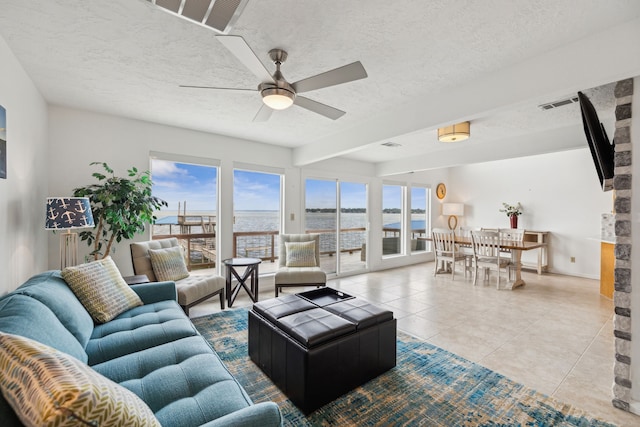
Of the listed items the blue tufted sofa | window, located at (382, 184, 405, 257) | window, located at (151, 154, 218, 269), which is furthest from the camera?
window, located at (382, 184, 405, 257)

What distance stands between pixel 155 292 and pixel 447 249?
16.8 feet

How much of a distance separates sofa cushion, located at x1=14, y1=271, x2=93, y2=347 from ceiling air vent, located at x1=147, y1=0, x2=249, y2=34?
1.63 metres

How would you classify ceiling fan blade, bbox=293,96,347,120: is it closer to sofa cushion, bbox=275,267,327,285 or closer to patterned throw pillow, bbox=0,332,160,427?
patterned throw pillow, bbox=0,332,160,427

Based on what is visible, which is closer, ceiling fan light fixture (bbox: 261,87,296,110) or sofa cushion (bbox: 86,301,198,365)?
sofa cushion (bbox: 86,301,198,365)

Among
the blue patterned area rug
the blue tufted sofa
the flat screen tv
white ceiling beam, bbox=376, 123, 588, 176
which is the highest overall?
white ceiling beam, bbox=376, 123, 588, 176

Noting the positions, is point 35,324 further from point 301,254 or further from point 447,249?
point 447,249

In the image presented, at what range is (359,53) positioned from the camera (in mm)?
2086

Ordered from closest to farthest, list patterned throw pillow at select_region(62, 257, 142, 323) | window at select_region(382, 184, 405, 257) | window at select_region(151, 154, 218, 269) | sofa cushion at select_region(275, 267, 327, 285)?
patterned throw pillow at select_region(62, 257, 142, 323) < sofa cushion at select_region(275, 267, 327, 285) < window at select_region(151, 154, 218, 269) < window at select_region(382, 184, 405, 257)

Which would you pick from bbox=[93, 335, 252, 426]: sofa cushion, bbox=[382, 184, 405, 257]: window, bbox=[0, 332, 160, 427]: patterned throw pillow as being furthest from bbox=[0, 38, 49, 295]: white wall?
bbox=[382, 184, 405, 257]: window

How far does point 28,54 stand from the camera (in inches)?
83.5

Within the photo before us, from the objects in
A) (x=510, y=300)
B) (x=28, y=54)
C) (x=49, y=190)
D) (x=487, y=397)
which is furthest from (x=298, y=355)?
(x=510, y=300)

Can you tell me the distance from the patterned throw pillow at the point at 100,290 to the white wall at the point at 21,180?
496mm

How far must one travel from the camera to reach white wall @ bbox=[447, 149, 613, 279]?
5.57m

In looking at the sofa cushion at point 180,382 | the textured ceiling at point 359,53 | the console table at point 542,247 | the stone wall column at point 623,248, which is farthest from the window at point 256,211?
the console table at point 542,247
